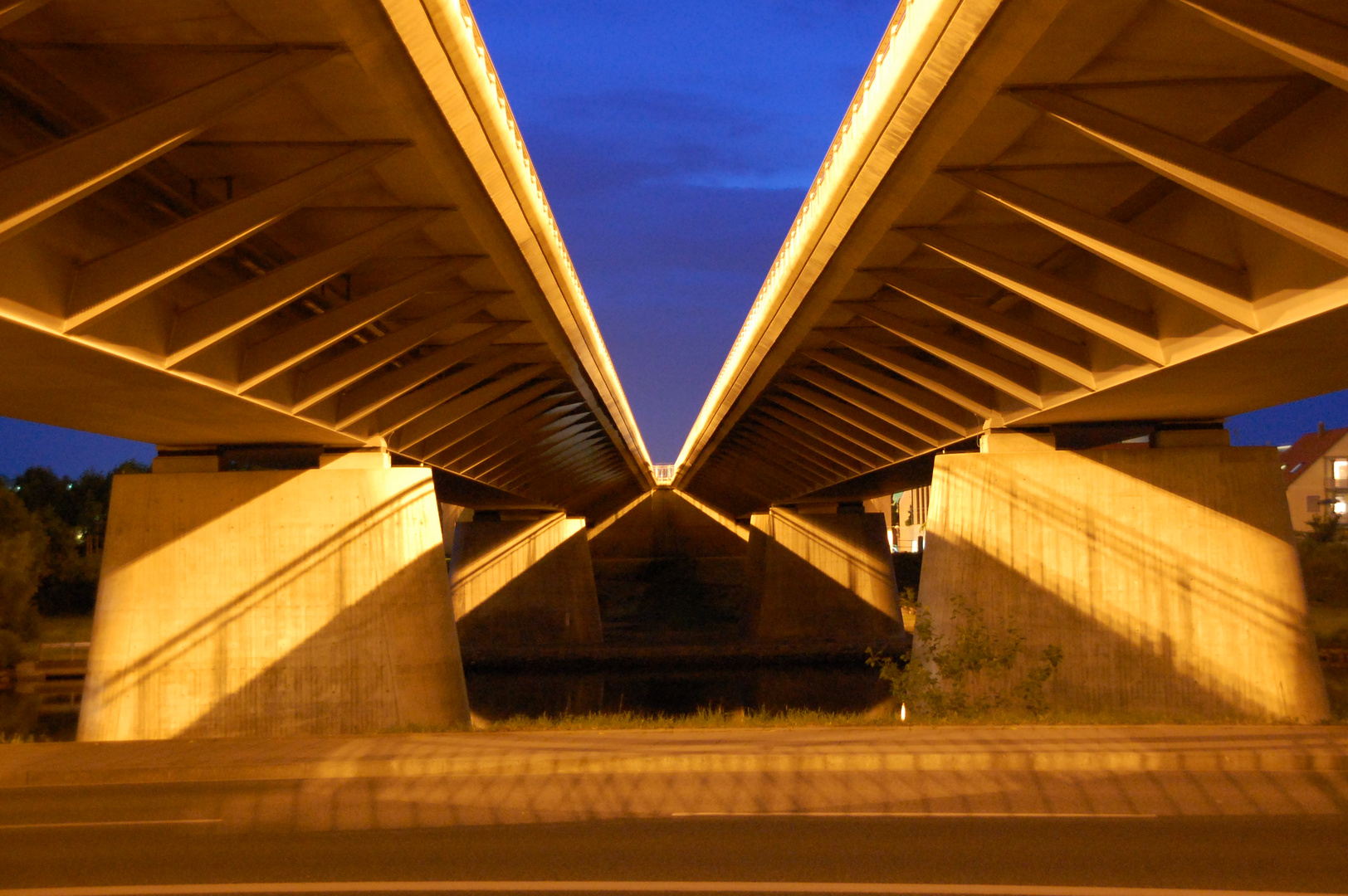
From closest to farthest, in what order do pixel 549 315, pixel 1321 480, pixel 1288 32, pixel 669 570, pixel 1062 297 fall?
pixel 1288 32
pixel 1062 297
pixel 549 315
pixel 1321 480
pixel 669 570

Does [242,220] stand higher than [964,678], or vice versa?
[242,220]

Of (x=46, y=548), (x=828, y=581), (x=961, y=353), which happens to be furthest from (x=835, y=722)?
(x=46, y=548)

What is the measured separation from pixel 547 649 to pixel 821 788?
40.1m

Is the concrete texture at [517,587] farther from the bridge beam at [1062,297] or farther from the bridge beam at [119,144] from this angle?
the bridge beam at [119,144]

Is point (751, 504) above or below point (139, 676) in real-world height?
above

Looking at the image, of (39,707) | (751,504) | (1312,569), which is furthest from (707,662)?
(1312,569)

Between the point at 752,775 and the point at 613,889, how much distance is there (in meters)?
3.70

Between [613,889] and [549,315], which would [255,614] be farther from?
[613,889]

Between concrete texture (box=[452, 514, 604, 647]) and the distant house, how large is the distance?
54950 mm

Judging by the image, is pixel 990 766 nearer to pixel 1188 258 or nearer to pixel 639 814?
pixel 639 814

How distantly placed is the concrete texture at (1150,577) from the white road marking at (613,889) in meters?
11.4

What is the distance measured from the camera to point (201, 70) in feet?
28.3

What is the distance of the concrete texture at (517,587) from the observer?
49844 millimetres

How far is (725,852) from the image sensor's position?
26.2 feet
